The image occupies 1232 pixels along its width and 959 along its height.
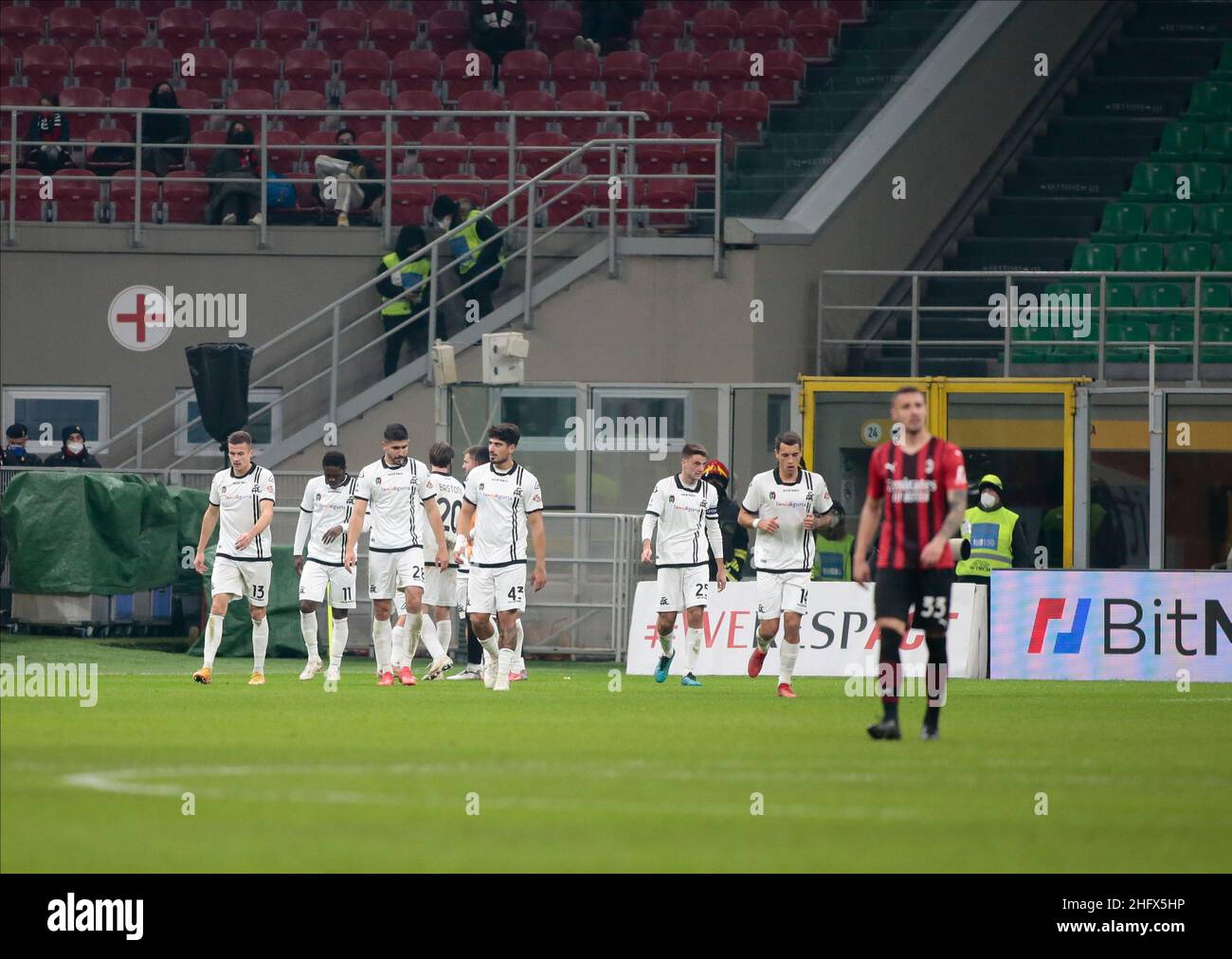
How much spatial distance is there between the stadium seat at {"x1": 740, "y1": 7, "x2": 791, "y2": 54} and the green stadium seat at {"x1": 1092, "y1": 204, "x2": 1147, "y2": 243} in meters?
5.60

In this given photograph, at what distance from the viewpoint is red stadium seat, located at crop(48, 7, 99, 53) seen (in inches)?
1260

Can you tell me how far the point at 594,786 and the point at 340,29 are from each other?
23370 mm

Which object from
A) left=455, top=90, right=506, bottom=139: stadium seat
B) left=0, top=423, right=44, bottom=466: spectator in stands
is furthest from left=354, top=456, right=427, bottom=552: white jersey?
left=455, top=90, right=506, bottom=139: stadium seat

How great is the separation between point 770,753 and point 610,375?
14.4m

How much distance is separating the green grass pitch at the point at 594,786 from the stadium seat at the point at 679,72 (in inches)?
617

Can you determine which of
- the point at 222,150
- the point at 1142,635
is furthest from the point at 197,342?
the point at 1142,635

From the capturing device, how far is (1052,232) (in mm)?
29109

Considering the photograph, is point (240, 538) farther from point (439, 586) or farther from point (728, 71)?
point (728, 71)

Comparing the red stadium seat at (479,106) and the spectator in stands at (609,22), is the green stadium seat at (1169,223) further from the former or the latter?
the red stadium seat at (479,106)

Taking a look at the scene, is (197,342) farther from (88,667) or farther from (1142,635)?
(1142,635)

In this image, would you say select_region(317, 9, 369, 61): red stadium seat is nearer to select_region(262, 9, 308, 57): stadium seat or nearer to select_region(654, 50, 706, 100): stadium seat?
select_region(262, 9, 308, 57): stadium seat

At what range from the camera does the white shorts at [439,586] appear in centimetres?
2084

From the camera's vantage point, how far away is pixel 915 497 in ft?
42.4

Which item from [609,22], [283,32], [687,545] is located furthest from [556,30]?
[687,545]
